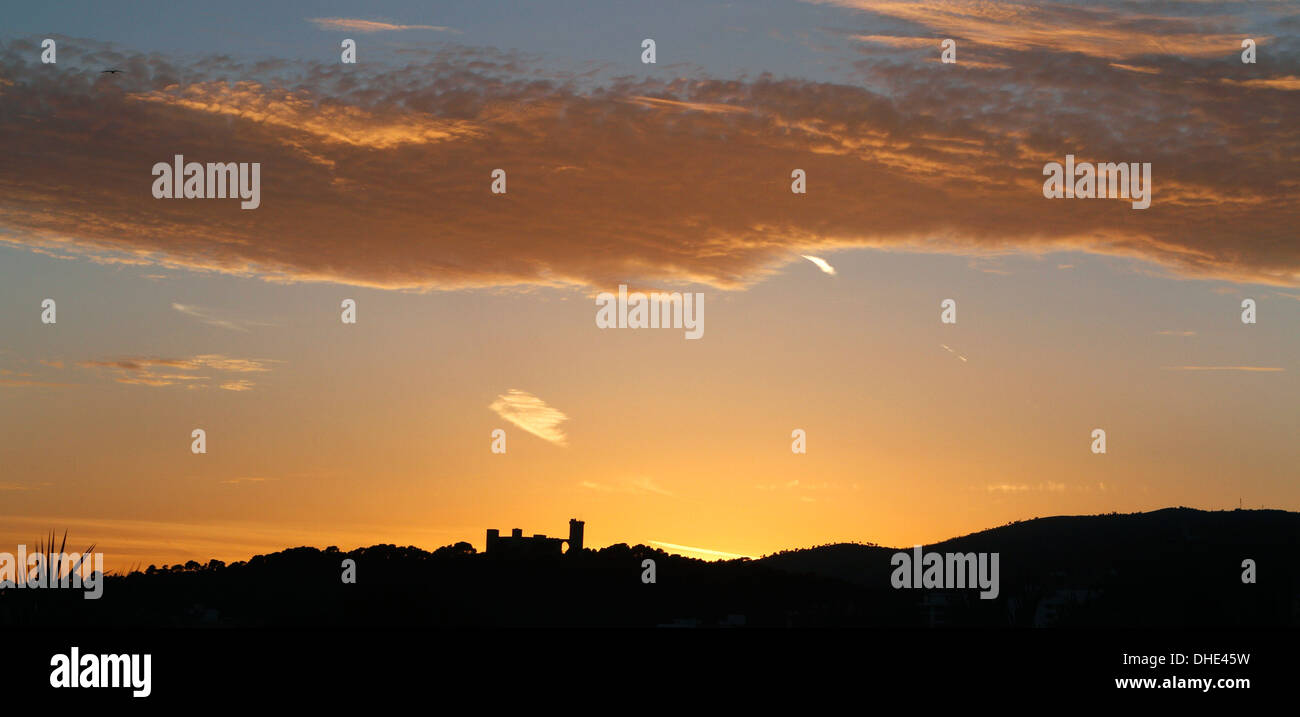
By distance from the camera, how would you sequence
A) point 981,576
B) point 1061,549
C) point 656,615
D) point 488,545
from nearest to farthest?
point 656,615, point 488,545, point 1061,549, point 981,576

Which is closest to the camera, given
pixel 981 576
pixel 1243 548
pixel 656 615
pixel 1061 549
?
pixel 656 615
